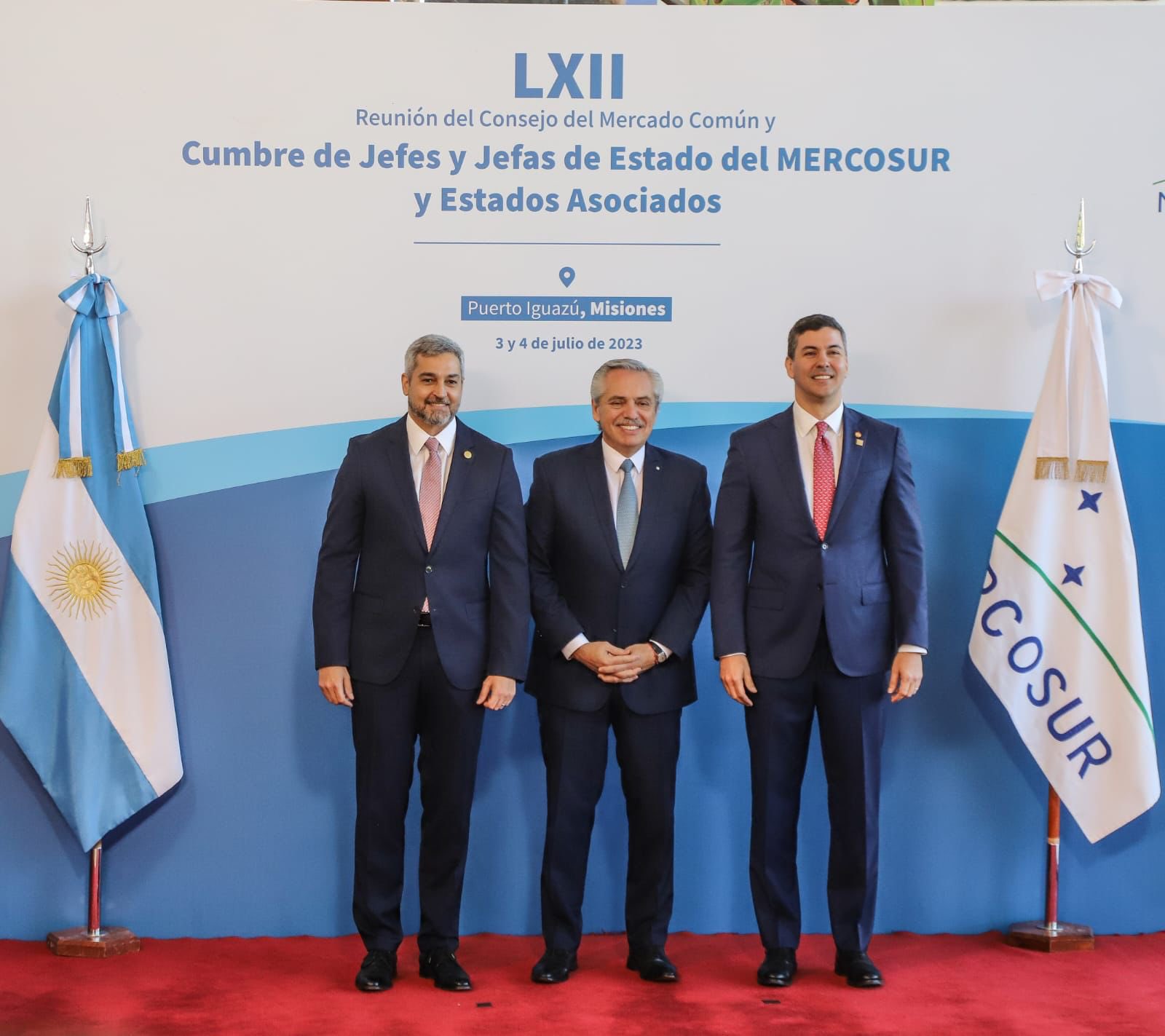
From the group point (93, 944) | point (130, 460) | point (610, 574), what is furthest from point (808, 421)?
point (93, 944)

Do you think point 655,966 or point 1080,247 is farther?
point 1080,247

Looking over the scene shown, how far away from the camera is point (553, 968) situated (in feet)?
11.6

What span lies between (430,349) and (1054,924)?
98.5 inches

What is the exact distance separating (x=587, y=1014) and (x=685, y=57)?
2.75 metres

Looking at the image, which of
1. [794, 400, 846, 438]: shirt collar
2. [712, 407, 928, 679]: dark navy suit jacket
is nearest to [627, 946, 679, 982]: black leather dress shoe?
[712, 407, 928, 679]: dark navy suit jacket

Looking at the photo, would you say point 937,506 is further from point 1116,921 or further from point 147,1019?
point 147,1019

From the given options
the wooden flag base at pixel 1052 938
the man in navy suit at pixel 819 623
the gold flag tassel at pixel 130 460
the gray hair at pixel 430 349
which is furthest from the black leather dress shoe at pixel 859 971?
the gold flag tassel at pixel 130 460

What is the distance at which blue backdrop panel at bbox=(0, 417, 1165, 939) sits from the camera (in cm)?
401

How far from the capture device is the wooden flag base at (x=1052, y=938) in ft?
12.6

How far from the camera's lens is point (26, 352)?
4.00 metres

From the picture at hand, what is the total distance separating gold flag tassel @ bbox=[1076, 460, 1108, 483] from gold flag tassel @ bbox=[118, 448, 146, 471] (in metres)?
2.77

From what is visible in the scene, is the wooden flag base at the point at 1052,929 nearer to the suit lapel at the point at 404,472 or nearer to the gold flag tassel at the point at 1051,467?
the gold flag tassel at the point at 1051,467

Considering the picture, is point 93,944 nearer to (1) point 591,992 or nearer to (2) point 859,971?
(1) point 591,992

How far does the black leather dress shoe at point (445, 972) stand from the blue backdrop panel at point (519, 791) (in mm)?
478
